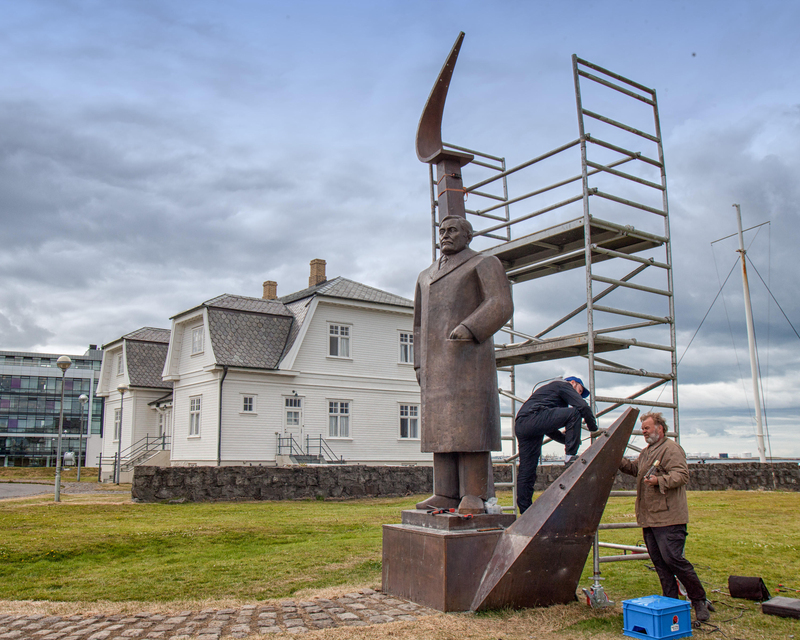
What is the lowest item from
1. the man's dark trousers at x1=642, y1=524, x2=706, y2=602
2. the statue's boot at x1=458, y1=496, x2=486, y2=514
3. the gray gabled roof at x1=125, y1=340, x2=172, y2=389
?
Result: the man's dark trousers at x1=642, y1=524, x2=706, y2=602

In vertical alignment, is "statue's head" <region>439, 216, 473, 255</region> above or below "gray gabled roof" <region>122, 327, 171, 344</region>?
below

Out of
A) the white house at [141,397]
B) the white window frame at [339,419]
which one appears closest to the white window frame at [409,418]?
the white window frame at [339,419]

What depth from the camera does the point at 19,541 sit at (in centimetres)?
955

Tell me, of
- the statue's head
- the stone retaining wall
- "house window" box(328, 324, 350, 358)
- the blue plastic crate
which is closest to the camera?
the blue plastic crate

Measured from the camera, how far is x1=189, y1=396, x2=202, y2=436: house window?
90.7 ft

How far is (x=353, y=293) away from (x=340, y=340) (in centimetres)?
209

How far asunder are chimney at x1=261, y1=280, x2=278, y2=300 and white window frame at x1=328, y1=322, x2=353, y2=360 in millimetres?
7391

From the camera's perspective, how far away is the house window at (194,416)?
27.6 metres

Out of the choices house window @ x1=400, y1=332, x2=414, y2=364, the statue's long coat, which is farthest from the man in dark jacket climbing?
house window @ x1=400, y1=332, x2=414, y2=364

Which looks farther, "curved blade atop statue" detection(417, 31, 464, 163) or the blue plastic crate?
"curved blade atop statue" detection(417, 31, 464, 163)

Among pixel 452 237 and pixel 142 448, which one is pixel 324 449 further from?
pixel 452 237

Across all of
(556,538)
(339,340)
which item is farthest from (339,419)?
(556,538)

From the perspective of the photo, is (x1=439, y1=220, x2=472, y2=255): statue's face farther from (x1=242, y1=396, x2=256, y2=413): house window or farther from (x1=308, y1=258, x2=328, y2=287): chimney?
(x1=308, y1=258, x2=328, y2=287): chimney

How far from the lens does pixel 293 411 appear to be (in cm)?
2742
